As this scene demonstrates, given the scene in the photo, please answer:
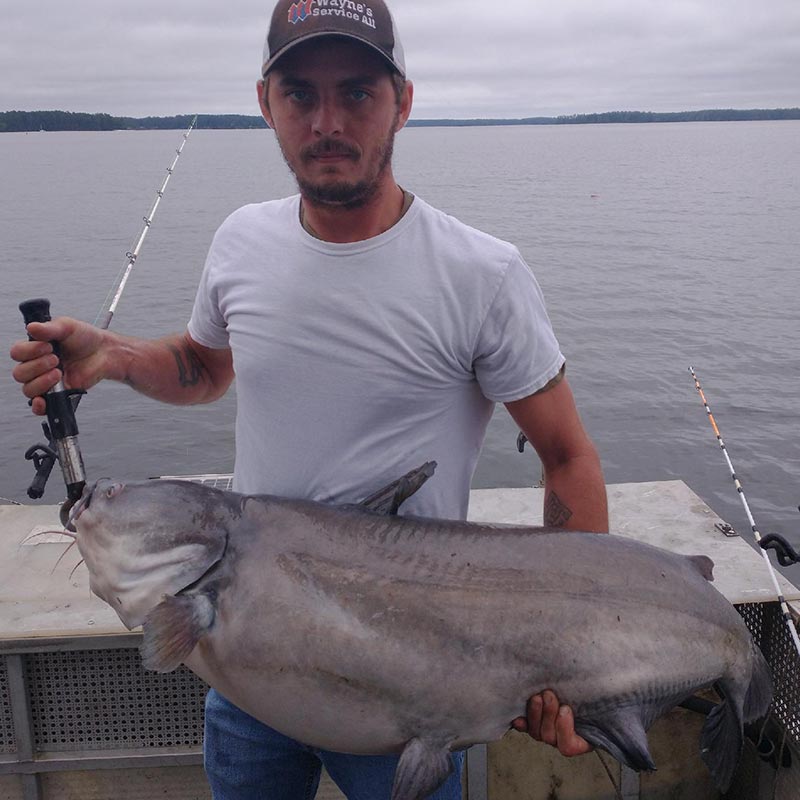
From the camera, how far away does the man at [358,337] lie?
2146 millimetres

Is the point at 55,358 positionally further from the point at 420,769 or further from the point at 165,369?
the point at 420,769

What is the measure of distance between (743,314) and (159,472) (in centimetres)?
1056

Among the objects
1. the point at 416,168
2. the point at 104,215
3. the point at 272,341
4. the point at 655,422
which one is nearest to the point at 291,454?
the point at 272,341

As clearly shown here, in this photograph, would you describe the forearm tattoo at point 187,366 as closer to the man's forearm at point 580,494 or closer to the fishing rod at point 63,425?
the fishing rod at point 63,425

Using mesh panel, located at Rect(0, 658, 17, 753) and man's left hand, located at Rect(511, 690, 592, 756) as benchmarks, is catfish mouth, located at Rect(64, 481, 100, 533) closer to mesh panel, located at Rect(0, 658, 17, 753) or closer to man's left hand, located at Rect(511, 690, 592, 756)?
man's left hand, located at Rect(511, 690, 592, 756)

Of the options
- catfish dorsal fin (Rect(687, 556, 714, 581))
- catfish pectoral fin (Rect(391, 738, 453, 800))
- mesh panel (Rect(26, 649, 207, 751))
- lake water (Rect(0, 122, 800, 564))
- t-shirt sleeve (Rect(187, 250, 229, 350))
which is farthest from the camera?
lake water (Rect(0, 122, 800, 564))

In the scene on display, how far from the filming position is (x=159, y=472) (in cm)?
968

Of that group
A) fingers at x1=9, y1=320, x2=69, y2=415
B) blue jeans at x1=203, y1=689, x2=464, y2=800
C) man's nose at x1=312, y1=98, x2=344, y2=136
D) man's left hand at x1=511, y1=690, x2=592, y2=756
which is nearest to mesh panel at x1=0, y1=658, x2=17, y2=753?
blue jeans at x1=203, y1=689, x2=464, y2=800

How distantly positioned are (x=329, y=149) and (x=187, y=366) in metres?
0.97

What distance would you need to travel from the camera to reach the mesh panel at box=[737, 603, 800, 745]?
3049mm

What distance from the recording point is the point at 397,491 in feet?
7.03

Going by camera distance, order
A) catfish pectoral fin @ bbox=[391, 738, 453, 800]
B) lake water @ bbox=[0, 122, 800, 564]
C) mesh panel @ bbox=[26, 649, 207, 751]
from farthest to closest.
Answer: lake water @ bbox=[0, 122, 800, 564], mesh panel @ bbox=[26, 649, 207, 751], catfish pectoral fin @ bbox=[391, 738, 453, 800]

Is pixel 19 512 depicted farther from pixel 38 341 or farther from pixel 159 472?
pixel 159 472

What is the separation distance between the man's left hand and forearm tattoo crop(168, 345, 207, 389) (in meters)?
1.46
